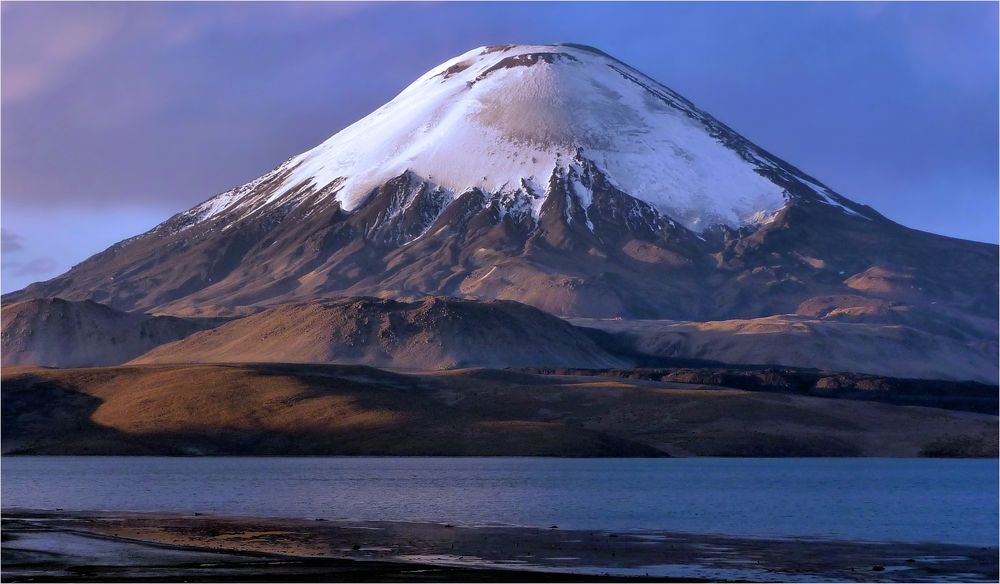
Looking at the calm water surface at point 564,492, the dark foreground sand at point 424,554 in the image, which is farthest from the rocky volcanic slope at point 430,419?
the dark foreground sand at point 424,554

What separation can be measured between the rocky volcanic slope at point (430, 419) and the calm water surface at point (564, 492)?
6.83 metres

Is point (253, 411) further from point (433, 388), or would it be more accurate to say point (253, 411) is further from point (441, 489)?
point (441, 489)

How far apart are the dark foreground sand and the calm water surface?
15.5 ft

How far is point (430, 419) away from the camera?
419ft

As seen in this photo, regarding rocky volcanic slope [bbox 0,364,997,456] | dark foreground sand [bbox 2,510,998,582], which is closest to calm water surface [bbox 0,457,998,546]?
dark foreground sand [bbox 2,510,998,582]

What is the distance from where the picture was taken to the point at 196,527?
190ft

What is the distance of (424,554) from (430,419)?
258 ft

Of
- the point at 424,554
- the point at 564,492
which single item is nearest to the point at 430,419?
the point at 564,492

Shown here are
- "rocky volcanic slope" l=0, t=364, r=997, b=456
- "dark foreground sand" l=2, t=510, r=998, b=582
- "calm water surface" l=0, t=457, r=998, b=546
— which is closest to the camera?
"dark foreground sand" l=2, t=510, r=998, b=582

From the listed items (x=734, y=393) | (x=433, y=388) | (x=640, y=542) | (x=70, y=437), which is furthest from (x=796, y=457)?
(x=640, y=542)

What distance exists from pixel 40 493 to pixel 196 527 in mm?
22932

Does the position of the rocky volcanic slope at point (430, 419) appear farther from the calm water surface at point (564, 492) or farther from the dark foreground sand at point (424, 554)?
the dark foreground sand at point (424, 554)

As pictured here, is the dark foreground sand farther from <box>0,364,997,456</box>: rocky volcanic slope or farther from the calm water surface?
<box>0,364,997,456</box>: rocky volcanic slope

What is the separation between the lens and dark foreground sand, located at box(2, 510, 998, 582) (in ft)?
143
